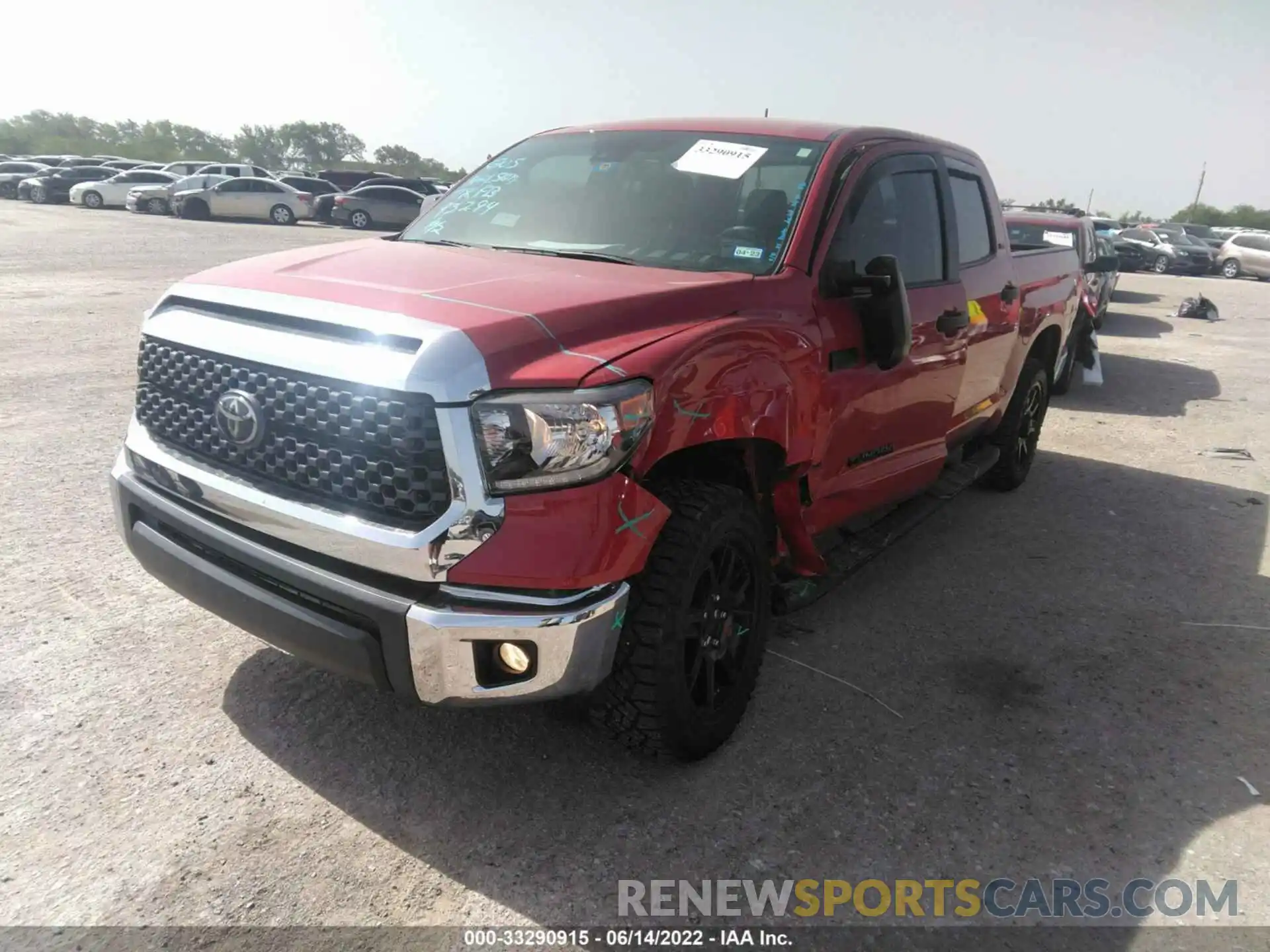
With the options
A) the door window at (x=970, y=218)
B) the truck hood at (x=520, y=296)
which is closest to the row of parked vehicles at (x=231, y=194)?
the door window at (x=970, y=218)

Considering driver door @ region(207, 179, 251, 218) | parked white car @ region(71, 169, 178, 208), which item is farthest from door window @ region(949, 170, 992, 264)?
parked white car @ region(71, 169, 178, 208)

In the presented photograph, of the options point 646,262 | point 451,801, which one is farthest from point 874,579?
point 451,801

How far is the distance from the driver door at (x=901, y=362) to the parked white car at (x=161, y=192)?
1175 inches

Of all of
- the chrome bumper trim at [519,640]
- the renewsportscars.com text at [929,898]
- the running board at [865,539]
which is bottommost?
the renewsportscars.com text at [929,898]

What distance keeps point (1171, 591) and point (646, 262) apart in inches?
129

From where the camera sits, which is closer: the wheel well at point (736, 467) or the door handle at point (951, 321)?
the wheel well at point (736, 467)

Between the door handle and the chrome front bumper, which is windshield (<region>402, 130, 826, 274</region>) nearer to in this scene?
the door handle

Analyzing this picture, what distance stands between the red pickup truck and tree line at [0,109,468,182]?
253 feet

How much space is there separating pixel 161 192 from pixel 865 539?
32254 mm

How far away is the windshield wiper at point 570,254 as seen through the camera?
124 inches

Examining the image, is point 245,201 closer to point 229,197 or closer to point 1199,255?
point 229,197

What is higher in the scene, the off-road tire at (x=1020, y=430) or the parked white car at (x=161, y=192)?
the parked white car at (x=161, y=192)

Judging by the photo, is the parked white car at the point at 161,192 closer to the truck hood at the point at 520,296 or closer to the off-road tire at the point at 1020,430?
the off-road tire at the point at 1020,430

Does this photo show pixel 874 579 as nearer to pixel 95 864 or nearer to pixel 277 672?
pixel 277 672
